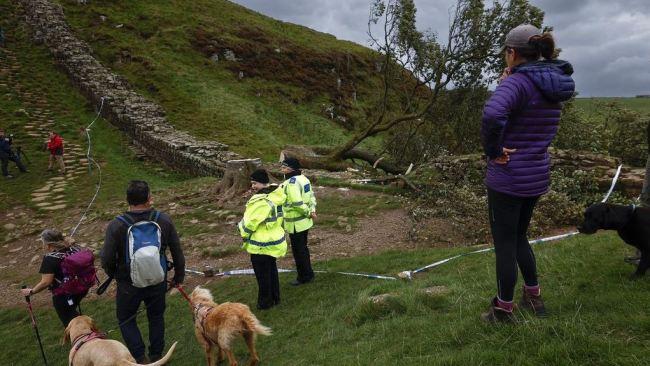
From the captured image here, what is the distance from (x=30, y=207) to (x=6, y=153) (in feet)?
14.0

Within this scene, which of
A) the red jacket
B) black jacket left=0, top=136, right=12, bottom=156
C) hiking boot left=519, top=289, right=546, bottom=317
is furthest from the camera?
the red jacket

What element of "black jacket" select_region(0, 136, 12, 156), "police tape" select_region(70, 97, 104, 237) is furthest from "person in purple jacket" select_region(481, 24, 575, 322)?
"black jacket" select_region(0, 136, 12, 156)

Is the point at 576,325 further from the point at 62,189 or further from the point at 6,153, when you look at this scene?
the point at 6,153

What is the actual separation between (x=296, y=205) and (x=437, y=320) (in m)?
3.39

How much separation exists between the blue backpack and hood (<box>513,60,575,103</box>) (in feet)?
14.0

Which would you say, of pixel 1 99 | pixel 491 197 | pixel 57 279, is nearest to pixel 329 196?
pixel 57 279

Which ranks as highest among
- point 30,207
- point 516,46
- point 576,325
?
point 516,46

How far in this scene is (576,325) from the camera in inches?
135

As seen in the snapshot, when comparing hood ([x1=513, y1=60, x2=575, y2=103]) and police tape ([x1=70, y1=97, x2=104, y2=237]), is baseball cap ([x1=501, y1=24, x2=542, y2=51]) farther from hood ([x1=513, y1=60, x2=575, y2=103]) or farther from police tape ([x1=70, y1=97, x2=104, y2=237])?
police tape ([x1=70, y1=97, x2=104, y2=237])

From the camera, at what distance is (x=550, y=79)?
3.46 m

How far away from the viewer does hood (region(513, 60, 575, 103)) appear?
11.3ft

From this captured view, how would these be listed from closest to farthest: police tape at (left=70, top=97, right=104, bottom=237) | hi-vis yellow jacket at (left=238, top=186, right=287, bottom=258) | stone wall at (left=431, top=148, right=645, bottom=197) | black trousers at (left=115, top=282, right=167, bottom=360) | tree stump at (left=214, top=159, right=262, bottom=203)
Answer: black trousers at (left=115, top=282, right=167, bottom=360), hi-vis yellow jacket at (left=238, top=186, right=287, bottom=258), stone wall at (left=431, top=148, right=645, bottom=197), police tape at (left=70, top=97, right=104, bottom=237), tree stump at (left=214, top=159, right=262, bottom=203)

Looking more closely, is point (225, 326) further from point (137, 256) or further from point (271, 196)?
point (271, 196)

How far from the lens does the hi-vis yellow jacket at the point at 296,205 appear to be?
7.27 metres
